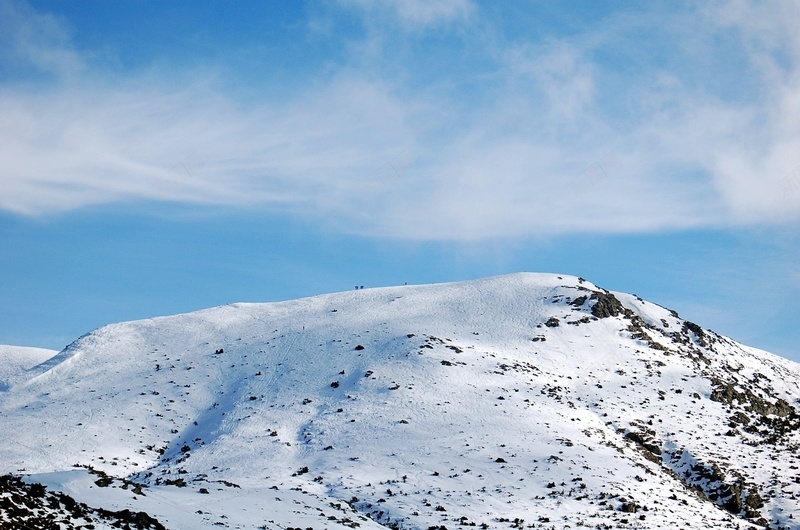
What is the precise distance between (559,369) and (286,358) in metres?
24.1

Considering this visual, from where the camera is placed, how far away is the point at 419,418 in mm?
52281

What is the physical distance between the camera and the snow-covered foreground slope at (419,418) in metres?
38.4

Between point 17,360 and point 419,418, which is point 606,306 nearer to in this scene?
point 419,418

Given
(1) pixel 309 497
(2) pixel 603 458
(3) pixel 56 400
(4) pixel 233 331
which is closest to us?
(1) pixel 309 497

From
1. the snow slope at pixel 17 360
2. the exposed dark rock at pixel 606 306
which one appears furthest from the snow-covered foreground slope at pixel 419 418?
the snow slope at pixel 17 360

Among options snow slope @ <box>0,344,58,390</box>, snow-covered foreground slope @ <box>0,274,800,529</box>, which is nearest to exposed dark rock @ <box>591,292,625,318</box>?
snow-covered foreground slope @ <box>0,274,800,529</box>

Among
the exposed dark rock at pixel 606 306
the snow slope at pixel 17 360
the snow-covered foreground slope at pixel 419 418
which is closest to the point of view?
the snow-covered foreground slope at pixel 419 418

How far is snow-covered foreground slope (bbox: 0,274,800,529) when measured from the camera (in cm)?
3841

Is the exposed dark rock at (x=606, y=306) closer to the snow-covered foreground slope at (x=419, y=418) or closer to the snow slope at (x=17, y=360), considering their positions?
the snow-covered foreground slope at (x=419, y=418)

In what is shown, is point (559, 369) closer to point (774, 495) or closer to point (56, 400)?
point (774, 495)

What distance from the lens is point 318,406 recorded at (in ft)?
183

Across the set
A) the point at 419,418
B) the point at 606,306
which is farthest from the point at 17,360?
the point at 606,306

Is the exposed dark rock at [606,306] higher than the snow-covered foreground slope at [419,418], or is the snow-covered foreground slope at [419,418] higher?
the exposed dark rock at [606,306]

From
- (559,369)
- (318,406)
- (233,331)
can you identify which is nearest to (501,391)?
(559,369)
